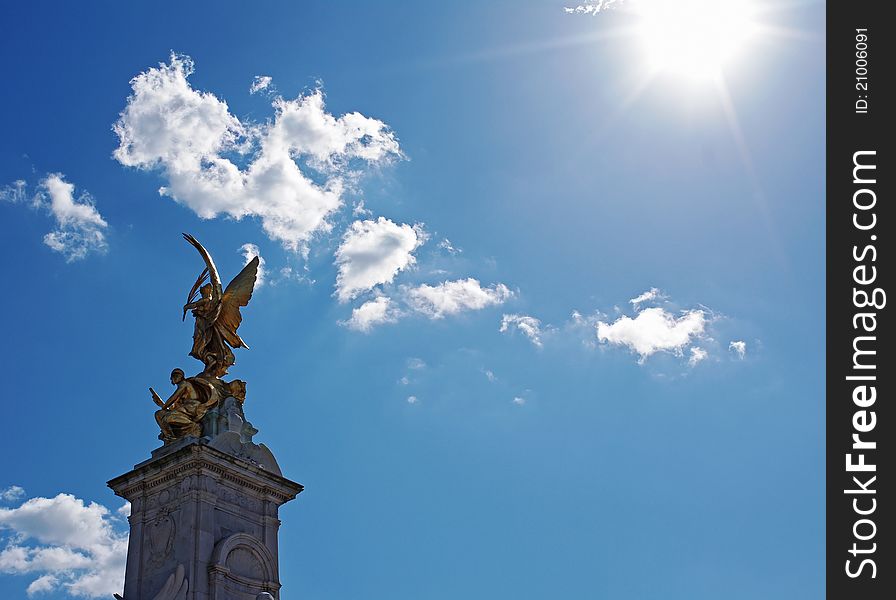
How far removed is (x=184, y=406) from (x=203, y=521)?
9.75ft

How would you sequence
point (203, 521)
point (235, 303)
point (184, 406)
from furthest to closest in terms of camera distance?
point (235, 303) < point (184, 406) < point (203, 521)

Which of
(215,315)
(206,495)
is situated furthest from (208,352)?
(206,495)

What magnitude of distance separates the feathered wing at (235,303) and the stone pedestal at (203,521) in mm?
2817

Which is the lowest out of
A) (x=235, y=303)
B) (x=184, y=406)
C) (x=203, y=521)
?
(x=203, y=521)

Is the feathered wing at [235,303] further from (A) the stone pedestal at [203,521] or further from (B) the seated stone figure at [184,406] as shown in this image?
(A) the stone pedestal at [203,521]

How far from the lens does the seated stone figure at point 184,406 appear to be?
24109 millimetres

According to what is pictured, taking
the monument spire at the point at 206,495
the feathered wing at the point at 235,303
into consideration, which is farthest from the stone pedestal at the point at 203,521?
the feathered wing at the point at 235,303

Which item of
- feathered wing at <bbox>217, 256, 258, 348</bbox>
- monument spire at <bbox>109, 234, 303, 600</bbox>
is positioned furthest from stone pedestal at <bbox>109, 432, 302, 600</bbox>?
feathered wing at <bbox>217, 256, 258, 348</bbox>

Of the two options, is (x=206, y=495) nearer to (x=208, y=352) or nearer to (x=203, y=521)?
(x=203, y=521)

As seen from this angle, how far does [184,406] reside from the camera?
24375mm
